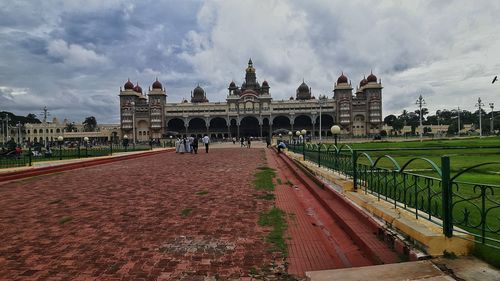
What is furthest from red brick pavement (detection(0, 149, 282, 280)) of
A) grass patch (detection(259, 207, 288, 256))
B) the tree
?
the tree

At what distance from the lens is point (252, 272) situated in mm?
3484

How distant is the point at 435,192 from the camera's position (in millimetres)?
3662

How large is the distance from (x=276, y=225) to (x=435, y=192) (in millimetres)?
2259

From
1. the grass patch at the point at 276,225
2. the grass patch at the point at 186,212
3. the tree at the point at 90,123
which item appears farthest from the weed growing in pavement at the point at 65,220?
the tree at the point at 90,123

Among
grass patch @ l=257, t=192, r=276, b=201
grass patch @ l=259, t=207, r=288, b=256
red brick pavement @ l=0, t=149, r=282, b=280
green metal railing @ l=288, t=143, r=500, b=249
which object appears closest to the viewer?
green metal railing @ l=288, t=143, r=500, b=249

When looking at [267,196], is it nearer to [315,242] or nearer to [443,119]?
[315,242]

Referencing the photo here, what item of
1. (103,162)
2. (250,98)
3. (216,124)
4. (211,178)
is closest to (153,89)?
(216,124)

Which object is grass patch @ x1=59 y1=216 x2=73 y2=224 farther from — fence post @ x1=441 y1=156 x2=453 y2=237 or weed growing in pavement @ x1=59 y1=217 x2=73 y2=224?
fence post @ x1=441 y1=156 x2=453 y2=237

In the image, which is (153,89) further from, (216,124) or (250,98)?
(250,98)

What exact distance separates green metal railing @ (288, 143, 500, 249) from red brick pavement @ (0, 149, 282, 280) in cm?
175

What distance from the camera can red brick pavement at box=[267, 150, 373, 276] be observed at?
3697mm

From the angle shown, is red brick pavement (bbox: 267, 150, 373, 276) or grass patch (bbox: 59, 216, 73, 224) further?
grass patch (bbox: 59, 216, 73, 224)

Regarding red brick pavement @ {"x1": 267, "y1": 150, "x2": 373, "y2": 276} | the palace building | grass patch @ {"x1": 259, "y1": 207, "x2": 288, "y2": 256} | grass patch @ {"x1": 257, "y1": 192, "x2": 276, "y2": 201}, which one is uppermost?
the palace building

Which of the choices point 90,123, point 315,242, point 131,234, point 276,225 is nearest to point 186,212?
point 131,234
